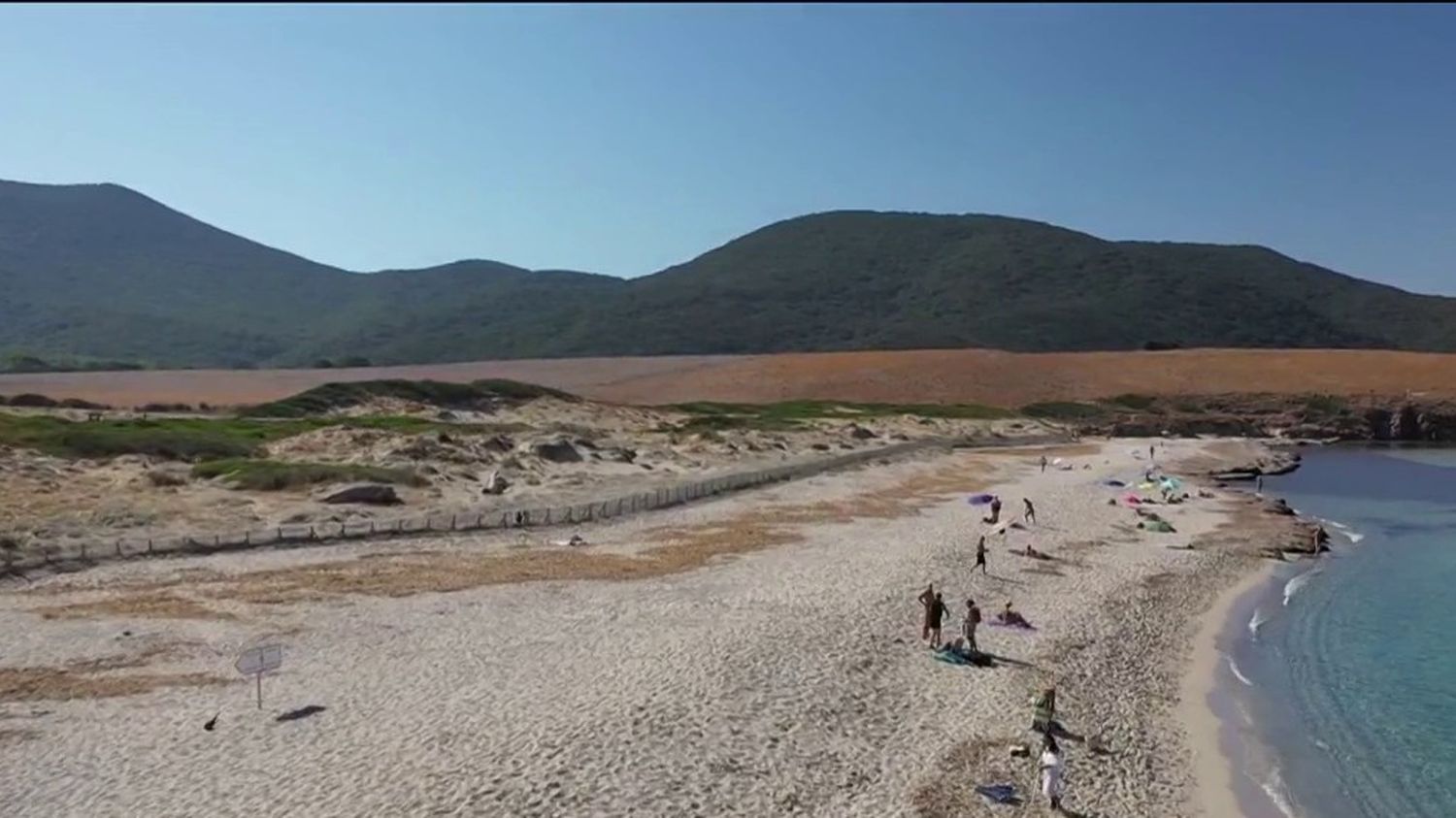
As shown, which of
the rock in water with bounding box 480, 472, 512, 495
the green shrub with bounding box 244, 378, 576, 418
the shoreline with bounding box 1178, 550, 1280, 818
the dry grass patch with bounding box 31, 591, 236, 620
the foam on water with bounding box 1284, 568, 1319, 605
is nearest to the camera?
the shoreline with bounding box 1178, 550, 1280, 818

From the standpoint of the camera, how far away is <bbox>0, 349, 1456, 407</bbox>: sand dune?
107688 millimetres

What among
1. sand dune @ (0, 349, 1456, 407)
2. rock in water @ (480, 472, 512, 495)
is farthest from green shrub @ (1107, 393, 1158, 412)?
rock in water @ (480, 472, 512, 495)

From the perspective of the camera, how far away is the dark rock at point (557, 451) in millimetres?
50591

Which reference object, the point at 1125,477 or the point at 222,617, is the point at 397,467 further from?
the point at 1125,477

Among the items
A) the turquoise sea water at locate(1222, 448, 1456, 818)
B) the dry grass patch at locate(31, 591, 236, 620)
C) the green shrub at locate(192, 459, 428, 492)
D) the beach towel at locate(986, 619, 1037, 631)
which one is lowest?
the turquoise sea water at locate(1222, 448, 1456, 818)

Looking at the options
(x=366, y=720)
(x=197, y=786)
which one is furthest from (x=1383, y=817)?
(x=197, y=786)

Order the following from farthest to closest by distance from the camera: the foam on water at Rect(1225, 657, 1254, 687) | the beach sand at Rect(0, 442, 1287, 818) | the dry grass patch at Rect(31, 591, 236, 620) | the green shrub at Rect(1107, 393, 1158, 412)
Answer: the green shrub at Rect(1107, 393, 1158, 412), the dry grass patch at Rect(31, 591, 236, 620), the foam on water at Rect(1225, 657, 1254, 687), the beach sand at Rect(0, 442, 1287, 818)

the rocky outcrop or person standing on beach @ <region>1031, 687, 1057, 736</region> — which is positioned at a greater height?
the rocky outcrop

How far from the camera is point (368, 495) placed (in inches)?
1548

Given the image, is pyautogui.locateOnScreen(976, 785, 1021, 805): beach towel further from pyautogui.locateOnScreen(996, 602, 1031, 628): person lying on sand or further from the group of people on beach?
pyautogui.locateOnScreen(996, 602, 1031, 628): person lying on sand

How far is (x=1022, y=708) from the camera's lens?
66.0ft

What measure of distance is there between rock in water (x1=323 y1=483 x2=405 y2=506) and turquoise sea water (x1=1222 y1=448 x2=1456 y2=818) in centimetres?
2809

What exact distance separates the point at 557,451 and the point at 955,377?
73.0 metres

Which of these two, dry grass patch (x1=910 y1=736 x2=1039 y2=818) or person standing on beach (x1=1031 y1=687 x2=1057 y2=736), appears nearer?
dry grass patch (x1=910 y1=736 x2=1039 y2=818)
